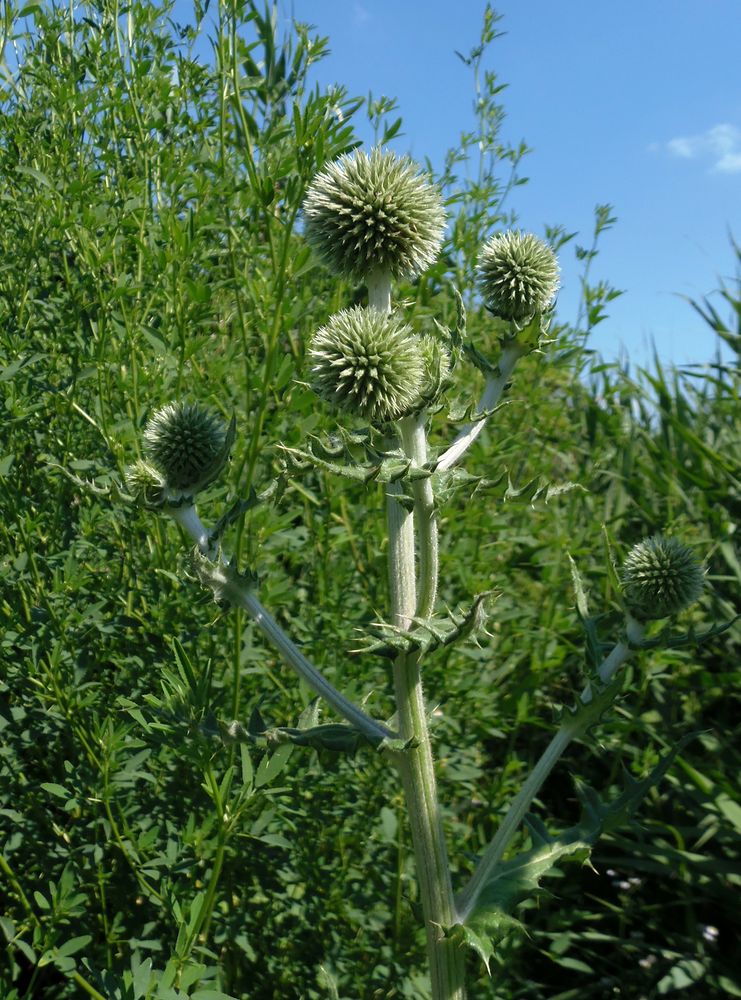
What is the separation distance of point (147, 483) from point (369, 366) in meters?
0.65

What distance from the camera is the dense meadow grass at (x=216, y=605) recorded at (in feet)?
7.47

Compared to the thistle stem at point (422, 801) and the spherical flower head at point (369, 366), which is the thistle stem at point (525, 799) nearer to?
the thistle stem at point (422, 801)

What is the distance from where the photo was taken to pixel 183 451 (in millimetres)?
2254

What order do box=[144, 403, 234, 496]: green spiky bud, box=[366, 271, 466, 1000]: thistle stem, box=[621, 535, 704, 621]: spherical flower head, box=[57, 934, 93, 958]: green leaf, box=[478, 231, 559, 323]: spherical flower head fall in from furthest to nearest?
box=[478, 231, 559, 323]: spherical flower head → box=[621, 535, 704, 621]: spherical flower head → box=[144, 403, 234, 496]: green spiky bud → box=[57, 934, 93, 958]: green leaf → box=[366, 271, 466, 1000]: thistle stem

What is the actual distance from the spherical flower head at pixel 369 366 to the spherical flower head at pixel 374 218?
6.4 inches

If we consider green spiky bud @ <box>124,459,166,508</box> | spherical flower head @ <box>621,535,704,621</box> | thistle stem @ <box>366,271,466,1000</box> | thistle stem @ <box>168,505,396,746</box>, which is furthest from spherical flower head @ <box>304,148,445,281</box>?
spherical flower head @ <box>621,535,704,621</box>

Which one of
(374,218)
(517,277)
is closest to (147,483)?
(374,218)

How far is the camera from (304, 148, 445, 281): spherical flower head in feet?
7.38

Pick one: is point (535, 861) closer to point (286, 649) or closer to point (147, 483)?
point (286, 649)

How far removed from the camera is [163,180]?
280 cm

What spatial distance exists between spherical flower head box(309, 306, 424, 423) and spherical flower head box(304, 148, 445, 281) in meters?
0.16

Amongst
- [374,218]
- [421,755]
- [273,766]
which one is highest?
[374,218]

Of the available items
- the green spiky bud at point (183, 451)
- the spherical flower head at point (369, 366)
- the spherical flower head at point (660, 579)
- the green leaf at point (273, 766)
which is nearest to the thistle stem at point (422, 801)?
the spherical flower head at point (369, 366)

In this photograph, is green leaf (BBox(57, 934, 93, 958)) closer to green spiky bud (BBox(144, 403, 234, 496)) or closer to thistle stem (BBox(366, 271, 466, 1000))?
thistle stem (BBox(366, 271, 466, 1000))
